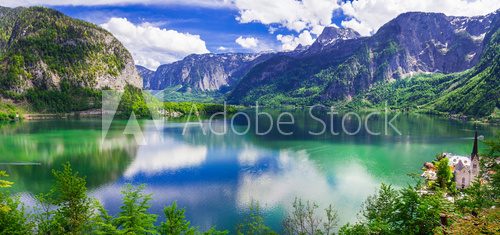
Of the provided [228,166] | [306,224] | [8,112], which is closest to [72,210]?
[306,224]

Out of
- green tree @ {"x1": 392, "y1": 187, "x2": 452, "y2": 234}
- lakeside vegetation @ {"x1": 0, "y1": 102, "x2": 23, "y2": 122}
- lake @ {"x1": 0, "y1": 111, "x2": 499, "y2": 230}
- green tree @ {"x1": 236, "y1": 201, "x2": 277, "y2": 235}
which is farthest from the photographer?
lakeside vegetation @ {"x1": 0, "y1": 102, "x2": 23, "y2": 122}

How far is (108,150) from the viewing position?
90000 millimetres

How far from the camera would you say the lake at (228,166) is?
4931 cm

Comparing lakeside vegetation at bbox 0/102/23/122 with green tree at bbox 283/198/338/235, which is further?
lakeside vegetation at bbox 0/102/23/122

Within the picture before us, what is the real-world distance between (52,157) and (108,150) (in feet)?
46.2

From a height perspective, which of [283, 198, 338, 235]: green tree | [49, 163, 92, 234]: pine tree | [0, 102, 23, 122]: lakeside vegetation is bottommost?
[283, 198, 338, 235]: green tree

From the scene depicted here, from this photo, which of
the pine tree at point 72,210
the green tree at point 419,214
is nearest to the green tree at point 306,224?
the green tree at point 419,214

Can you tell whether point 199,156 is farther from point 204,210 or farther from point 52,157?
point 204,210

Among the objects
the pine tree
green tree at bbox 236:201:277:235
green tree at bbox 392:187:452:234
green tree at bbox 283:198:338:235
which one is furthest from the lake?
green tree at bbox 392:187:452:234

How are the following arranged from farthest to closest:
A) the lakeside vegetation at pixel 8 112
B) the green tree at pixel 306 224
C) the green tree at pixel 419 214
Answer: the lakeside vegetation at pixel 8 112, the green tree at pixel 306 224, the green tree at pixel 419 214

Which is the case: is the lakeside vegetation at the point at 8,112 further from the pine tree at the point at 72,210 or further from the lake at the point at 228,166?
the pine tree at the point at 72,210

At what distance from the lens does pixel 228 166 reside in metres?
73.5

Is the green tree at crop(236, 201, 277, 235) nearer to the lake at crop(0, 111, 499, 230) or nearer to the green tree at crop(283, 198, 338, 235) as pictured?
the lake at crop(0, 111, 499, 230)

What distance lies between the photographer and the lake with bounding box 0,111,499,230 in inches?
1941
